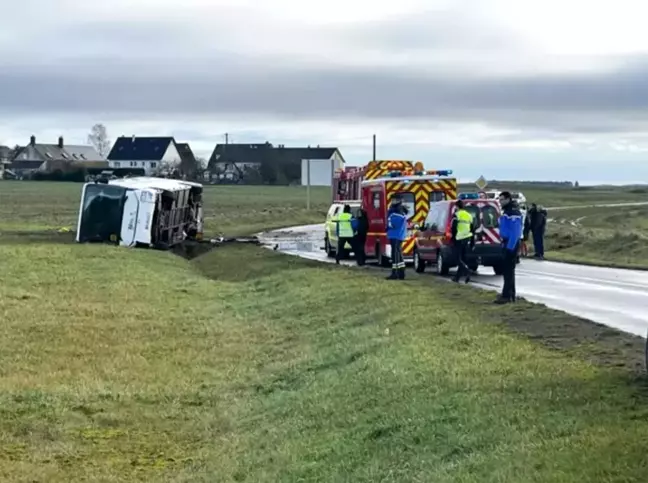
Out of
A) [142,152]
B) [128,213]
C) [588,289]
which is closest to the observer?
[588,289]

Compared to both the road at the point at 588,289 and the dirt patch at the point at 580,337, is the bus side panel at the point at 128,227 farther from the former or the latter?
the dirt patch at the point at 580,337

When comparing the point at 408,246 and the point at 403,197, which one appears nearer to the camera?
the point at 408,246

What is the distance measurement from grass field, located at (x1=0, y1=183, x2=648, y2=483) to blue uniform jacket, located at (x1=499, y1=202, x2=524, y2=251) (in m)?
1.06

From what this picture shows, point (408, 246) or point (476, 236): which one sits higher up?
point (476, 236)

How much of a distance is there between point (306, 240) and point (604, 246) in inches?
519

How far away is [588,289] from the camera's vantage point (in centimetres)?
2239

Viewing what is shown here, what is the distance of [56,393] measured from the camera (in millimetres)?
14000

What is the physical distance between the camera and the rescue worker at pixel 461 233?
78.5 feet

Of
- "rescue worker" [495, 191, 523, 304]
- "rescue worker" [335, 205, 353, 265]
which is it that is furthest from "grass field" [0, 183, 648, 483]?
"rescue worker" [335, 205, 353, 265]

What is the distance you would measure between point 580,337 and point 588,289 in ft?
28.7

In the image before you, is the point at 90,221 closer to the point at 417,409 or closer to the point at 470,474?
the point at 417,409

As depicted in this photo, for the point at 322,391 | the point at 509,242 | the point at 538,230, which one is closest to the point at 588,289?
the point at 509,242

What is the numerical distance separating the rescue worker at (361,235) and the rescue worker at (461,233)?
6.43 meters

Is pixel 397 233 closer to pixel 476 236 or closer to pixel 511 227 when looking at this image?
pixel 476 236
